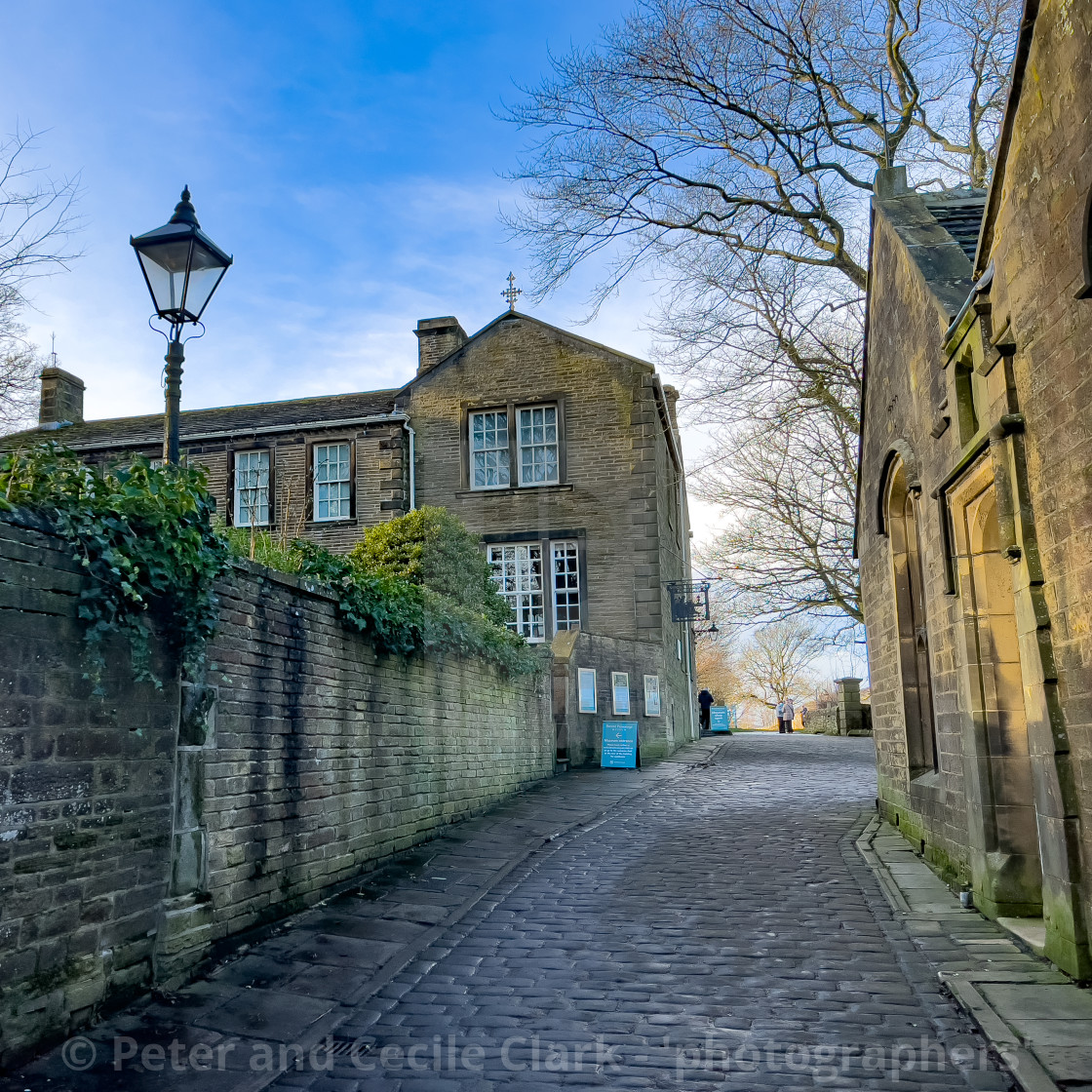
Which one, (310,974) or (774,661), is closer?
(310,974)

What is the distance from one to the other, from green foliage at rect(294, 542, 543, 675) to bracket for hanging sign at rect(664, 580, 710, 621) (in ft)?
37.5

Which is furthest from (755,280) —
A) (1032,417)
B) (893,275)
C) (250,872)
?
(250,872)

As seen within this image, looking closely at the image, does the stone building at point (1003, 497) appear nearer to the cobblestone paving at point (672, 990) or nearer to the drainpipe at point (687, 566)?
the cobblestone paving at point (672, 990)

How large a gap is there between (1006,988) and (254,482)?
69.1 ft

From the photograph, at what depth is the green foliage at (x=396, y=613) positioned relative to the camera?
852 centimetres

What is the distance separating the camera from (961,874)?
311 inches

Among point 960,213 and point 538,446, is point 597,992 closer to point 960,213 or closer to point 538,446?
point 960,213

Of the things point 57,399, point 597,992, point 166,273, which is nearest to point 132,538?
point 166,273

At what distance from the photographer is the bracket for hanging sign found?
24016 millimetres

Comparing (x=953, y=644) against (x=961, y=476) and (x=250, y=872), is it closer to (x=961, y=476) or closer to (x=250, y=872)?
(x=961, y=476)

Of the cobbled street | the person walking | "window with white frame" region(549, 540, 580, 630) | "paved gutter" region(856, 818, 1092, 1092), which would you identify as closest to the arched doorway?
"paved gutter" region(856, 818, 1092, 1092)

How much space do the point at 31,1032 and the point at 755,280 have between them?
645 inches

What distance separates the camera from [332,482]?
23031mm

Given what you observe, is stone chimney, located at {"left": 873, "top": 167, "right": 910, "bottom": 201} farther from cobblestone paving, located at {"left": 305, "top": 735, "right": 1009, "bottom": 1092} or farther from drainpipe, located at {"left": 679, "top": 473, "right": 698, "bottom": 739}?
drainpipe, located at {"left": 679, "top": 473, "right": 698, "bottom": 739}
